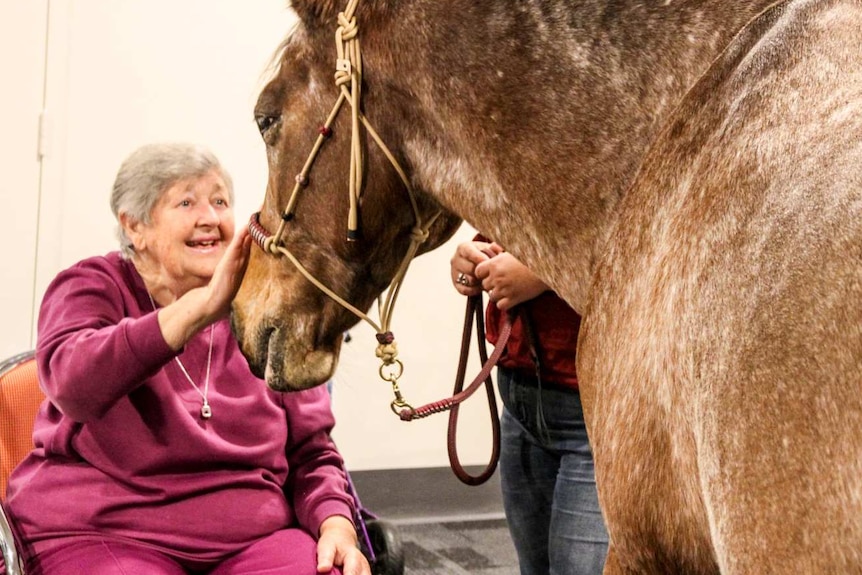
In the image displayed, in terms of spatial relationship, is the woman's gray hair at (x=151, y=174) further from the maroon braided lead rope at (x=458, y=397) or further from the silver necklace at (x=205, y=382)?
the maroon braided lead rope at (x=458, y=397)

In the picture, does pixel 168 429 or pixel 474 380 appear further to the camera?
pixel 168 429

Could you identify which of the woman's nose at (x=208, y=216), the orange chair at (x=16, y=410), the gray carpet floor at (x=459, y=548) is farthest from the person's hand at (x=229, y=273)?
the gray carpet floor at (x=459, y=548)

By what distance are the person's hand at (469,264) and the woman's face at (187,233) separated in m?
0.60

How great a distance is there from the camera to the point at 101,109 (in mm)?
3506

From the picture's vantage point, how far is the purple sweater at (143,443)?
5.66ft

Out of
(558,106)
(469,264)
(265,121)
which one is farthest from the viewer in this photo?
(469,264)

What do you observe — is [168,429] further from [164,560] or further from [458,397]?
[458,397]

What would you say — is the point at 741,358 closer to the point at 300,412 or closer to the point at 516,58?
the point at 516,58

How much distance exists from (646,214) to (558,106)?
0.75ft

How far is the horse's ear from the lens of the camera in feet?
3.89

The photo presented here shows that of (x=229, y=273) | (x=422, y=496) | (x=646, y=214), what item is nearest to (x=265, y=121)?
(x=229, y=273)

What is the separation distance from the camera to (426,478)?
4109 mm

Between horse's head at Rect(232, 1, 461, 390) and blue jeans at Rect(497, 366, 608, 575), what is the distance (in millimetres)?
396

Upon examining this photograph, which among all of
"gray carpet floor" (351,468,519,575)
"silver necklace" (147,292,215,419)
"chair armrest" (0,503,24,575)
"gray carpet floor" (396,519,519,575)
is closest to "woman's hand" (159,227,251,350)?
"silver necklace" (147,292,215,419)
